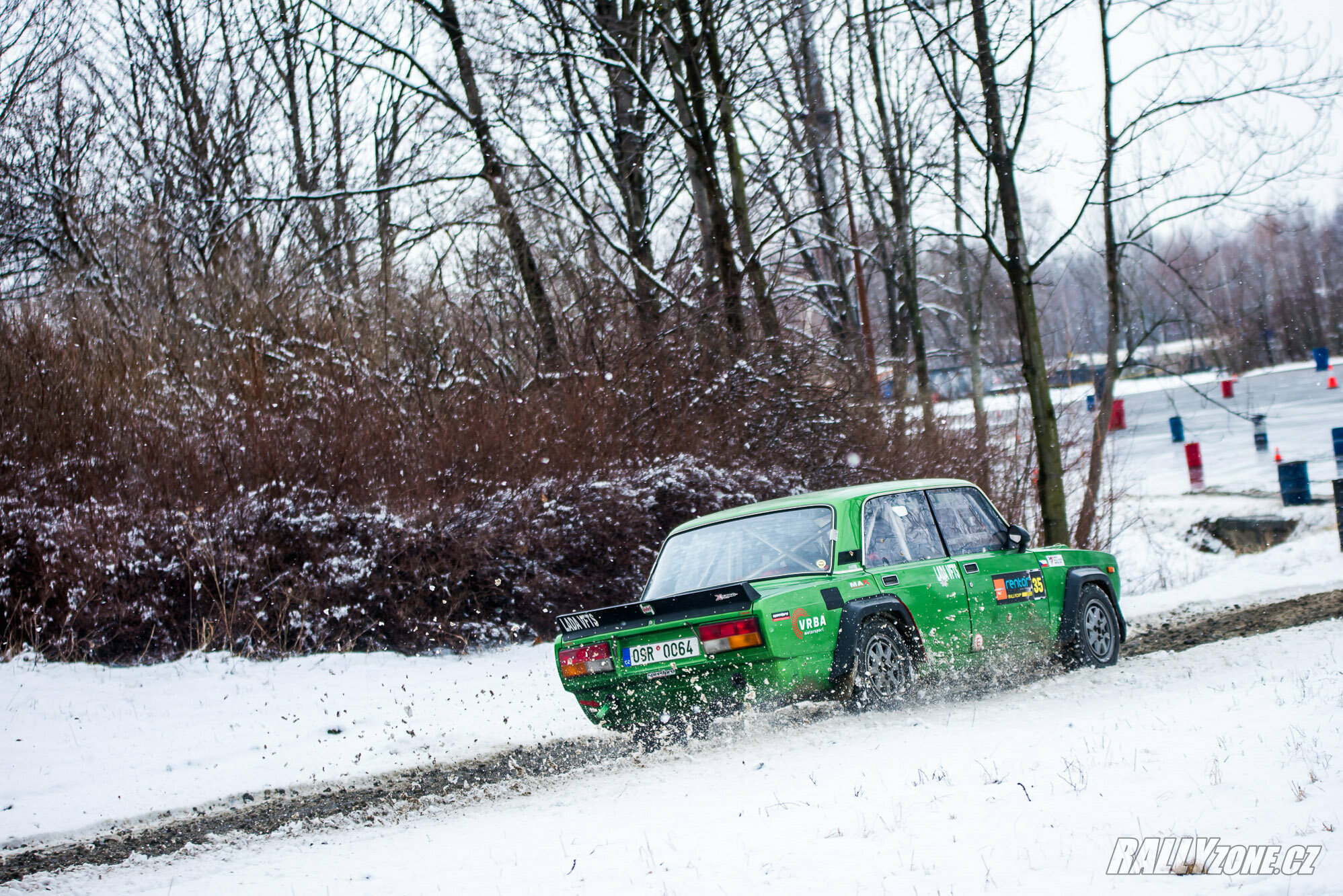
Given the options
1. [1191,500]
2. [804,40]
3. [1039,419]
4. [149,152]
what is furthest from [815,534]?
[1191,500]

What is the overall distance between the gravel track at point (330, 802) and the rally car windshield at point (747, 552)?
3.03ft

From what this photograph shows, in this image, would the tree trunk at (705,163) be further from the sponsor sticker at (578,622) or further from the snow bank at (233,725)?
the sponsor sticker at (578,622)

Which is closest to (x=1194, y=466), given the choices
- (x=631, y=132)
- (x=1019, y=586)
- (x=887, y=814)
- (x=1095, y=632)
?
(x=631, y=132)

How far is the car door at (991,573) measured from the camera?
721cm

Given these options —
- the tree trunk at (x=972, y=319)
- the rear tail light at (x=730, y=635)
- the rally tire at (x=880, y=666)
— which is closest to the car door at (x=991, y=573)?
the rally tire at (x=880, y=666)

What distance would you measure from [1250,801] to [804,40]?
14.0 metres

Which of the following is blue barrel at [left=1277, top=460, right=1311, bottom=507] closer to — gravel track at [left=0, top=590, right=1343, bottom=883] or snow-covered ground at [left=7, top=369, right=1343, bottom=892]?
snow-covered ground at [left=7, top=369, right=1343, bottom=892]

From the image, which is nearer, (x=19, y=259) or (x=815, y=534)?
(x=815, y=534)

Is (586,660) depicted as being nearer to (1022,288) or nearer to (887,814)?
(887,814)

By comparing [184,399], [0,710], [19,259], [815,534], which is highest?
[19,259]

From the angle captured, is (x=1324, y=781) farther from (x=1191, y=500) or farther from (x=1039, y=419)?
(x=1191, y=500)

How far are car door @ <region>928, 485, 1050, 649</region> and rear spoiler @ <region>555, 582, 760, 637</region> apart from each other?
1.90 meters

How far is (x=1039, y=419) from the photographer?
1383cm

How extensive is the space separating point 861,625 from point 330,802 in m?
3.20
